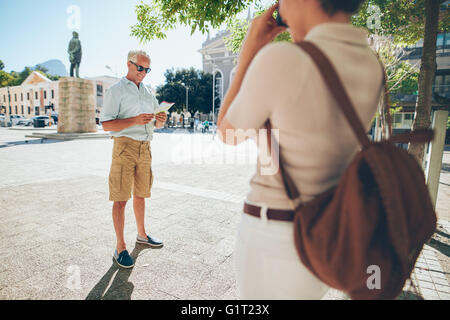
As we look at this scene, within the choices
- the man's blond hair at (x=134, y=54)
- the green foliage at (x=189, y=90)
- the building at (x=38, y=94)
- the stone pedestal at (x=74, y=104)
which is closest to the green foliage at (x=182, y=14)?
the man's blond hair at (x=134, y=54)

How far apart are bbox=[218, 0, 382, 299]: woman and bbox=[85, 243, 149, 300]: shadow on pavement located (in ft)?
5.99

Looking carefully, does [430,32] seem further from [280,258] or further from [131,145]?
[280,258]

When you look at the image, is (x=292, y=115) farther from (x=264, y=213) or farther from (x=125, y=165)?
(x=125, y=165)

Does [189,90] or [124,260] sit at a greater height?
[189,90]

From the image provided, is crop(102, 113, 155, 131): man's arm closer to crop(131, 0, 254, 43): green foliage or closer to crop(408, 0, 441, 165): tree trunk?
crop(131, 0, 254, 43): green foliage

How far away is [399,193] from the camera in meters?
0.83

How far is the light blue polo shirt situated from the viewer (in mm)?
2973

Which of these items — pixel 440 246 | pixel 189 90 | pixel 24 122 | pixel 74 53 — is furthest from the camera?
pixel 189 90

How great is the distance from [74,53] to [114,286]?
21242mm

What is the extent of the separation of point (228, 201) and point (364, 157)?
4.71 metres

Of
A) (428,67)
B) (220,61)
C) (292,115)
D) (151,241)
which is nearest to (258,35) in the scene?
(292,115)

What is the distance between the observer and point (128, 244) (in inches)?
138

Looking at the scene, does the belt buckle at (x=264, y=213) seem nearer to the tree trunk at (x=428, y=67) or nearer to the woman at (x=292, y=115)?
the woman at (x=292, y=115)

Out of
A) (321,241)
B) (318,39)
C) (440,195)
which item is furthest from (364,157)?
(440,195)
